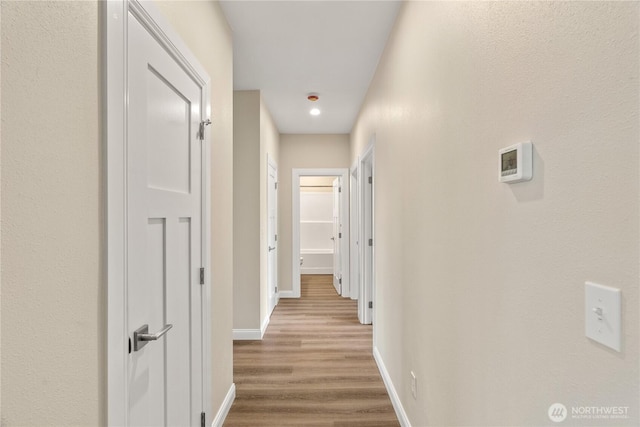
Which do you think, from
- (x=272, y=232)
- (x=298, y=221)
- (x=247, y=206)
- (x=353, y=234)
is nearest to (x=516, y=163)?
(x=247, y=206)

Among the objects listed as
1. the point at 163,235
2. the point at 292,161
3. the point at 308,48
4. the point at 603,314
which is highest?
the point at 308,48

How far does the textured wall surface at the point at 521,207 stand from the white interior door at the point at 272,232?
268cm

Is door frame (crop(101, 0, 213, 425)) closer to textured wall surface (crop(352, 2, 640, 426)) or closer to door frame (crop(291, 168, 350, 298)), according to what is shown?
textured wall surface (crop(352, 2, 640, 426))

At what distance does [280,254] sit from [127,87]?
4361 mm

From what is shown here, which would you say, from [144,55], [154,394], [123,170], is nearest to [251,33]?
[144,55]

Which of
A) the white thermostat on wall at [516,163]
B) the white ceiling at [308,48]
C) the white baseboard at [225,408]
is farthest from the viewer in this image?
the white ceiling at [308,48]

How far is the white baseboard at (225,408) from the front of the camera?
2.03 metres

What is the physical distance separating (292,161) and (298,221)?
93cm

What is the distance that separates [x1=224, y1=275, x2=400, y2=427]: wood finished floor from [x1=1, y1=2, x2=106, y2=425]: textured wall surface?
160 cm

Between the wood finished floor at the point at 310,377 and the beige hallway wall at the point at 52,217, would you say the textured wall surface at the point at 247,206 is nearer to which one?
the wood finished floor at the point at 310,377

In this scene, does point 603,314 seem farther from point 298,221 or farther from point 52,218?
point 298,221

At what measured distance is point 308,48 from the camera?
266 centimetres

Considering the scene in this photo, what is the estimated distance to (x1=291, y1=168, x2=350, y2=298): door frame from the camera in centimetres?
532

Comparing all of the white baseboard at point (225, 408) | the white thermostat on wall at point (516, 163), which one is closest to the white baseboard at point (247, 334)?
the white baseboard at point (225, 408)
